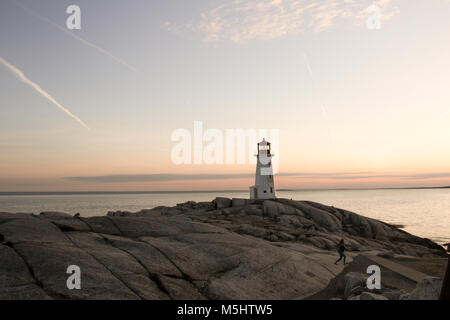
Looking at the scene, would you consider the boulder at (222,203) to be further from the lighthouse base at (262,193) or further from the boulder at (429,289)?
the boulder at (429,289)

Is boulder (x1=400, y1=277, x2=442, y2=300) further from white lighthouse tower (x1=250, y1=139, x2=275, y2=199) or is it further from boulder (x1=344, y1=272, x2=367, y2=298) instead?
white lighthouse tower (x1=250, y1=139, x2=275, y2=199)

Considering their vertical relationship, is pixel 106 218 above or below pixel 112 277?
above

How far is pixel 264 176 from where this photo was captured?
59.8 meters

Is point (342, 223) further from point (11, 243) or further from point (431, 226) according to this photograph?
point (431, 226)

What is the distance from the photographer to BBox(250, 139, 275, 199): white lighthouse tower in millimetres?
59438

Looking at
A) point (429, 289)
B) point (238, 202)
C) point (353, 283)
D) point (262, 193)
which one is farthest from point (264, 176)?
point (429, 289)

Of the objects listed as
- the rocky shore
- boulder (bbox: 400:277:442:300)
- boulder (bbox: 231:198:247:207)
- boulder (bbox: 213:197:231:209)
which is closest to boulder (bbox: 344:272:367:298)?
the rocky shore

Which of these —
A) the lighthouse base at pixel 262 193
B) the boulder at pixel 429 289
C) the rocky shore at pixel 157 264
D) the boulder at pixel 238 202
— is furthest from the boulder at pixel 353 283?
the lighthouse base at pixel 262 193

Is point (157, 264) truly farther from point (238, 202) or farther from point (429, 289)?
point (238, 202)

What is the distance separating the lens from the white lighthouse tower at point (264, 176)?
2340 inches

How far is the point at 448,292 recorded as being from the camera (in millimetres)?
10172

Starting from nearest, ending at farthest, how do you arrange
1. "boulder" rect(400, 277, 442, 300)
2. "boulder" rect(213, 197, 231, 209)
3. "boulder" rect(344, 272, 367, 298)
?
"boulder" rect(400, 277, 442, 300)
"boulder" rect(344, 272, 367, 298)
"boulder" rect(213, 197, 231, 209)
